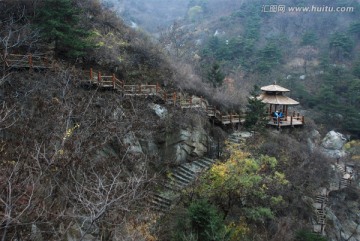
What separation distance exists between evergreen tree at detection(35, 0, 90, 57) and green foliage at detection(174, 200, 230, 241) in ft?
40.8

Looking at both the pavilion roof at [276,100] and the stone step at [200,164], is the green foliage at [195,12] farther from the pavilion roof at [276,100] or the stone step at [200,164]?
the stone step at [200,164]

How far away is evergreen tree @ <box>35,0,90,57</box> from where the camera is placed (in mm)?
18859

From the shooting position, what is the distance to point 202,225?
12.7m

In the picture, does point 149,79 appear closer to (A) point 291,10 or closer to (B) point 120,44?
(B) point 120,44

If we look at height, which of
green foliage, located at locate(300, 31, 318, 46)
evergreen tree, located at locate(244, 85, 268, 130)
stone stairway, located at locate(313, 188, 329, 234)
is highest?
green foliage, located at locate(300, 31, 318, 46)

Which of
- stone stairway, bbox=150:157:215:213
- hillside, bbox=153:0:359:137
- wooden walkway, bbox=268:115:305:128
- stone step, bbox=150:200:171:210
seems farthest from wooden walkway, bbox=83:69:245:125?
hillside, bbox=153:0:359:137

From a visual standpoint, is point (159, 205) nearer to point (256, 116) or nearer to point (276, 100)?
point (256, 116)

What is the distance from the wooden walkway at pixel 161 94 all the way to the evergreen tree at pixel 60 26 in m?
1.98

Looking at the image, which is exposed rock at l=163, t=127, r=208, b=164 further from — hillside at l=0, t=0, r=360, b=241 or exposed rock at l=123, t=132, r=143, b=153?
exposed rock at l=123, t=132, r=143, b=153

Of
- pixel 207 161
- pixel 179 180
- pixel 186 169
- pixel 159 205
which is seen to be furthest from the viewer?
pixel 207 161

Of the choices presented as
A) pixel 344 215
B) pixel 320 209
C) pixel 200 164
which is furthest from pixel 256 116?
pixel 344 215

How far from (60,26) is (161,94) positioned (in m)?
7.56

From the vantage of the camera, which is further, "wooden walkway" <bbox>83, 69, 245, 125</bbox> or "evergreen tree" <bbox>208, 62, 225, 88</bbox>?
"evergreen tree" <bbox>208, 62, 225, 88</bbox>

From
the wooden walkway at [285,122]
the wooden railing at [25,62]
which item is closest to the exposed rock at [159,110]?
the wooden railing at [25,62]
